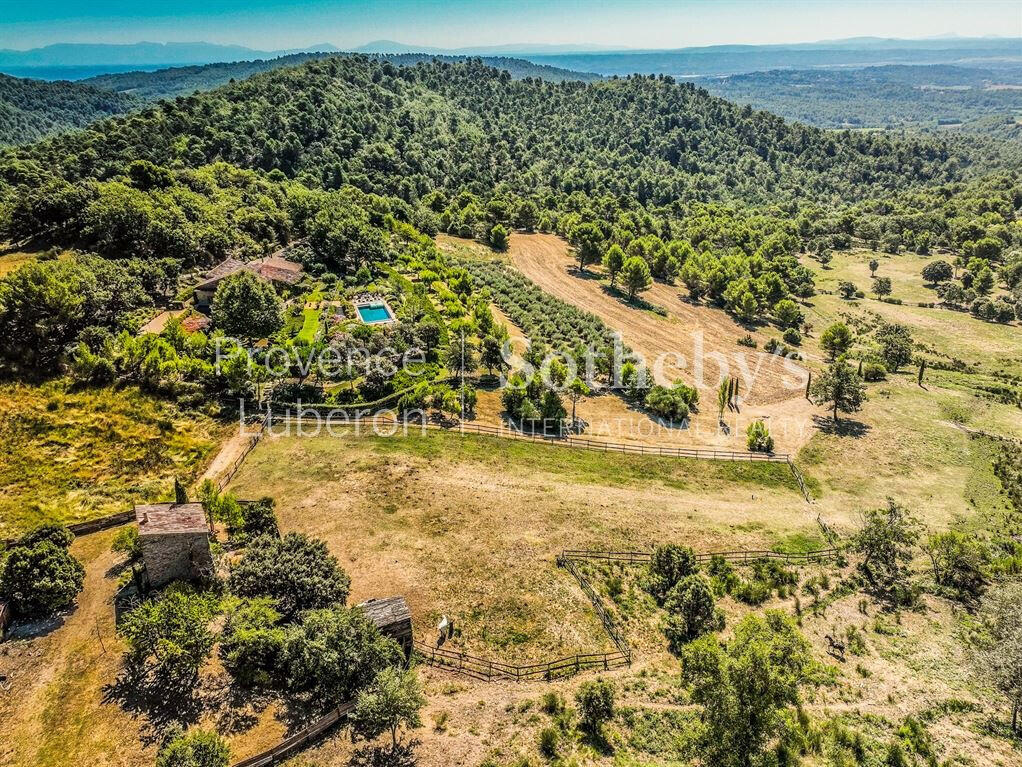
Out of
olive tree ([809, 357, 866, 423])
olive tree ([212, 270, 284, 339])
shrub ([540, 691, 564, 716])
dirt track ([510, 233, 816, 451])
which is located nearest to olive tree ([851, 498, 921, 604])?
dirt track ([510, 233, 816, 451])

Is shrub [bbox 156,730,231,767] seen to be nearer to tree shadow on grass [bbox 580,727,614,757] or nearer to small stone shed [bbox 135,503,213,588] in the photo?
small stone shed [bbox 135,503,213,588]

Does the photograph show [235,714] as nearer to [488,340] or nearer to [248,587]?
[248,587]

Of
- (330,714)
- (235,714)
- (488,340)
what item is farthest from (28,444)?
(488,340)

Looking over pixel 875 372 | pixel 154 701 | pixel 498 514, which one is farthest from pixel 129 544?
pixel 875 372

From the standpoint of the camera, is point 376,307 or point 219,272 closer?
point 219,272

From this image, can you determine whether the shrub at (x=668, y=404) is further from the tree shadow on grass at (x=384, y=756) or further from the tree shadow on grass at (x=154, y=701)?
the tree shadow on grass at (x=154, y=701)

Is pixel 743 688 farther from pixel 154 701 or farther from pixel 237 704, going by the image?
pixel 154 701
